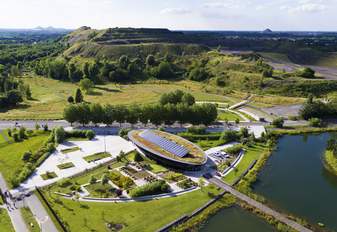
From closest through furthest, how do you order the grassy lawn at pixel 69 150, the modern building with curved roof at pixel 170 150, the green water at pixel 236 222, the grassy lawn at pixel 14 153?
the green water at pixel 236 222 < the modern building with curved roof at pixel 170 150 < the grassy lawn at pixel 14 153 < the grassy lawn at pixel 69 150

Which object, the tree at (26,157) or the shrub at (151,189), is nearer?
the shrub at (151,189)

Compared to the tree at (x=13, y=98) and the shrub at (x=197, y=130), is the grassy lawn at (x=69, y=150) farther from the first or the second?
the tree at (x=13, y=98)

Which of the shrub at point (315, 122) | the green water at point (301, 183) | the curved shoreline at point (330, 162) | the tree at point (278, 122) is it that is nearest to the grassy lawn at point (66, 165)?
the green water at point (301, 183)

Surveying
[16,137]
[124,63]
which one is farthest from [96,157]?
[124,63]

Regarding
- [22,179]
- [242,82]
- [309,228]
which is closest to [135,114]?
[22,179]

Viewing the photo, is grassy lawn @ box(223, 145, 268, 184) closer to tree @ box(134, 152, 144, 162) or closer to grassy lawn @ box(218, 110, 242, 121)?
tree @ box(134, 152, 144, 162)

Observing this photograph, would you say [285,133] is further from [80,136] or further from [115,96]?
[115,96]

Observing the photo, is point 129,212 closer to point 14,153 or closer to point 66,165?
point 66,165
